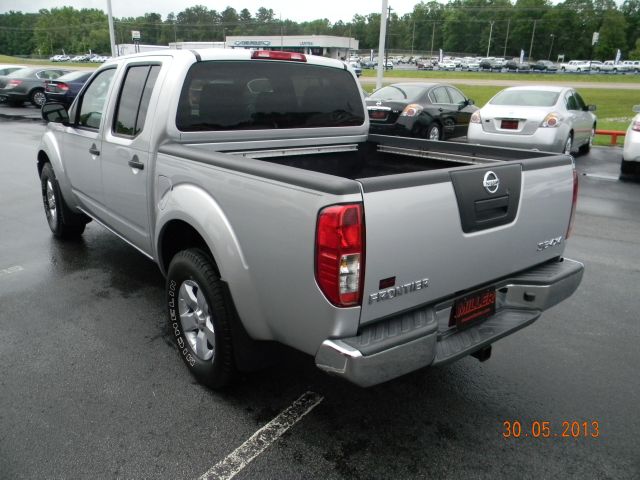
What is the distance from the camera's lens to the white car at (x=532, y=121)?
10.5m

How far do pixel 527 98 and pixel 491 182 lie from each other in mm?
9838

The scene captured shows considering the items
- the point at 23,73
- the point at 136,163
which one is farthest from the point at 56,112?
the point at 23,73

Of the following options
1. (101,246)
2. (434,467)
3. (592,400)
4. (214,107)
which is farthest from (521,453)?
(101,246)

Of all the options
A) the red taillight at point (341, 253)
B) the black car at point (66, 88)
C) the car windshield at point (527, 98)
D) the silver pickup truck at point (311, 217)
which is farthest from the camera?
the black car at point (66, 88)

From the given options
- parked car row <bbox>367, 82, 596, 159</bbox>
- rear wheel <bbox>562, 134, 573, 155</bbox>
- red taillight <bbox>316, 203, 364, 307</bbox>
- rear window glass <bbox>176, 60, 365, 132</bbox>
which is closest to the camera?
red taillight <bbox>316, 203, 364, 307</bbox>

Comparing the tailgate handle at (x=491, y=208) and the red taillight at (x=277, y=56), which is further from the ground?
the red taillight at (x=277, y=56)

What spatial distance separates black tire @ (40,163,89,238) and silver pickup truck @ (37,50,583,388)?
3.94 feet

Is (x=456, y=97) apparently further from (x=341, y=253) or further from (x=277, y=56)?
(x=341, y=253)

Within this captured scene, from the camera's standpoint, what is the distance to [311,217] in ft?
7.46

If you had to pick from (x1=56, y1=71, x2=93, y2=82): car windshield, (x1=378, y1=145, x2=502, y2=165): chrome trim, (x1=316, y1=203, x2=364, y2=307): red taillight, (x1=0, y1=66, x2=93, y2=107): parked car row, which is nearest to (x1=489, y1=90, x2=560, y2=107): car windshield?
(x1=378, y1=145, x2=502, y2=165): chrome trim

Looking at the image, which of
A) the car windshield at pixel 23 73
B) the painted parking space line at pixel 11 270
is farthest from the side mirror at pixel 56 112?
the car windshield at pixel 23 73

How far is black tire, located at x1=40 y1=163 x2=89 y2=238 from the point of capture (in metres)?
5.63

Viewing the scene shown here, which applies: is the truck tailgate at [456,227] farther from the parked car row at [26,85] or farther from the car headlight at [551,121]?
the parked car row at [26,85]

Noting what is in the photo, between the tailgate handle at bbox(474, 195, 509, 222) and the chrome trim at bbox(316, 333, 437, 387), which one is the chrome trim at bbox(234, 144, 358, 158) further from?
the chrome trim at bbox(316, 333, 437, 387)
